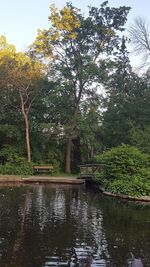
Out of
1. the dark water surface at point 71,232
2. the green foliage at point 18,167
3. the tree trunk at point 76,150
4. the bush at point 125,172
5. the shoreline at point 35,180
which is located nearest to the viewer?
the dark water surface at point 71,232

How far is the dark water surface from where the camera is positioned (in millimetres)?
10156

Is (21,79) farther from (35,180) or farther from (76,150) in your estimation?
(76,150)

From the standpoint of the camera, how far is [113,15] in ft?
128

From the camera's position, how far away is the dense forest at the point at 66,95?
117 ft

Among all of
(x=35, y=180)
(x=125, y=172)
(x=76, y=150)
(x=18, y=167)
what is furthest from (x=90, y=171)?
(x=76, y=150)

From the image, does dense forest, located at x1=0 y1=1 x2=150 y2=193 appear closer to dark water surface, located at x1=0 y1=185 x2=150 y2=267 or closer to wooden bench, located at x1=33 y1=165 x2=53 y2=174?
wooden bench, located at x1=33 y1=165 x2=53 y2=174

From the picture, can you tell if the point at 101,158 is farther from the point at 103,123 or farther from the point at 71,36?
the point at 71,36

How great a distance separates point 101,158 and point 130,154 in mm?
2254

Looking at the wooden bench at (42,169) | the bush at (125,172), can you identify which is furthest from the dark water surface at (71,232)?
the wooden bench at (42,169)

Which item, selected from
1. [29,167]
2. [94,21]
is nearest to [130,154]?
[29,167]

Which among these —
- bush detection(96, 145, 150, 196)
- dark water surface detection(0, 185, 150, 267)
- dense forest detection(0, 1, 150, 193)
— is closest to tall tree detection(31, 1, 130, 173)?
dense forest detection(0, 1, 150, 193)

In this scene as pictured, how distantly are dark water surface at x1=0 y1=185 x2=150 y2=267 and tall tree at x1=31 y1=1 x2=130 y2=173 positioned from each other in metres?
17.1

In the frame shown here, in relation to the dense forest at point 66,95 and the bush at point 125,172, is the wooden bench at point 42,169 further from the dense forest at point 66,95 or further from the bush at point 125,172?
the bush at point 125,172

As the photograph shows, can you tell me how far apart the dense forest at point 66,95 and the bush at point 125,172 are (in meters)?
8.21
